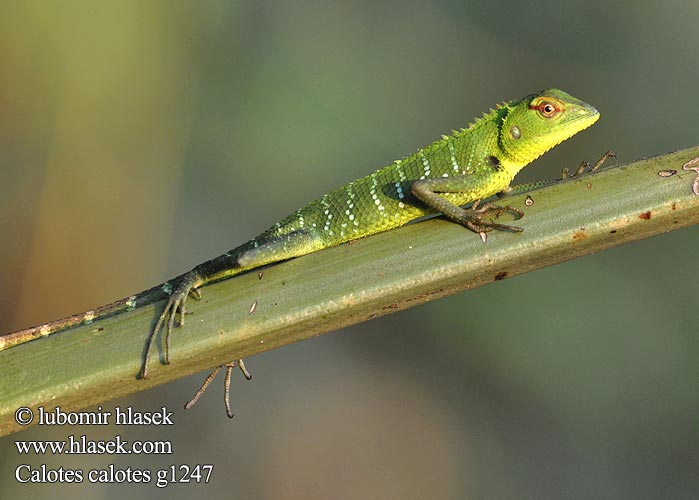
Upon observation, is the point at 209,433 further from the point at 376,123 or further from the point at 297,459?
the point at 376,123

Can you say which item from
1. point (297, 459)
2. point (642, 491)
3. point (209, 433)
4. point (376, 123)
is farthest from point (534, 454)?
point (376, 123)

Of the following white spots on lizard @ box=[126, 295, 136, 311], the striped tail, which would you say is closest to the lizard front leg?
the striped tail

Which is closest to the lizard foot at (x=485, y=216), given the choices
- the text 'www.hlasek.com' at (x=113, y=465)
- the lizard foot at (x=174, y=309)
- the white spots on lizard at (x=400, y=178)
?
the lizard foot at (x=174, y=309)

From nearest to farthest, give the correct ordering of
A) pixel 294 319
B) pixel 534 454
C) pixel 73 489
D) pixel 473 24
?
pixel 294 319
pixel 73 489
pixel 534 454
pixel 473 24

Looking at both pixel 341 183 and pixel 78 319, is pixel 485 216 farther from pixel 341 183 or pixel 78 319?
pixel 341 183

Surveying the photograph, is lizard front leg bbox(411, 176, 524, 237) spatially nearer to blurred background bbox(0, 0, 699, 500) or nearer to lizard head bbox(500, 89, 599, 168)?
lizard head bbox(500, 89, 599, 168)

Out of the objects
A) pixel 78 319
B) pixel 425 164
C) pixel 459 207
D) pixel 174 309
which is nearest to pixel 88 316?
pixel 78 319

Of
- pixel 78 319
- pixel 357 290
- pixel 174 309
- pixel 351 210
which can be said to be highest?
pixel 351 210
